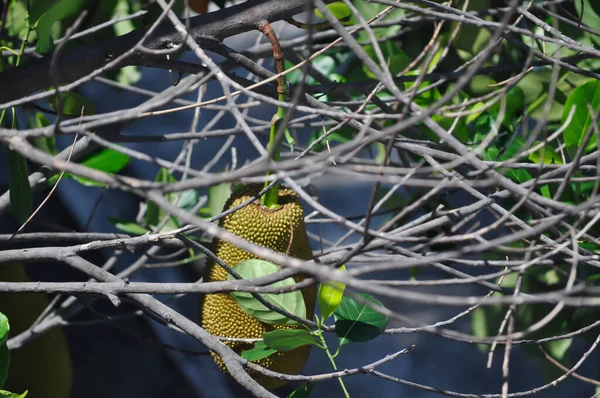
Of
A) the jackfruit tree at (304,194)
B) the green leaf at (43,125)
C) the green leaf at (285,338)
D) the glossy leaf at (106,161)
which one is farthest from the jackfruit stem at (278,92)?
the green leaf at (43,125)

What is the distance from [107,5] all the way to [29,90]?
0.85 feet

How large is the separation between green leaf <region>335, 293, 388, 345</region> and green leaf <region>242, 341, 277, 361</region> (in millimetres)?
52

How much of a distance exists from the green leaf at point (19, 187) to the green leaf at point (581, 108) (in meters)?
0.48

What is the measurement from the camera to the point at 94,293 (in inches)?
18.4

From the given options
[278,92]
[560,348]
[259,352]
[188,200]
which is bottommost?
[560,348]

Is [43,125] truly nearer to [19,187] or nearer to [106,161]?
[106,161]

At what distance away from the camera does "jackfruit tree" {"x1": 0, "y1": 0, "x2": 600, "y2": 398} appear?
34 centimetres

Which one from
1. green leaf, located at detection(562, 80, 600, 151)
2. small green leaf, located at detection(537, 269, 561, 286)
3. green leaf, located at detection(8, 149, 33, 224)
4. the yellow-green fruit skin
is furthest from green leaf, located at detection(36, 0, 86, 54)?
small green leaf, located at detection(537, 269, 561, 286)

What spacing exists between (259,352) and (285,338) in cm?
4

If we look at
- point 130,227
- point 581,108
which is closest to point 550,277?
point 581,108

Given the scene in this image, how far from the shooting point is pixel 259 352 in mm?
480

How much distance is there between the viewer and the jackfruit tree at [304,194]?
336mm

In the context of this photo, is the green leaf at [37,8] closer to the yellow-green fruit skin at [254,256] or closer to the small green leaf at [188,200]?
the yellow-green fruit skin at [254,256]

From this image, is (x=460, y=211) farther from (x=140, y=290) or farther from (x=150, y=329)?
(x=150, y=329)
